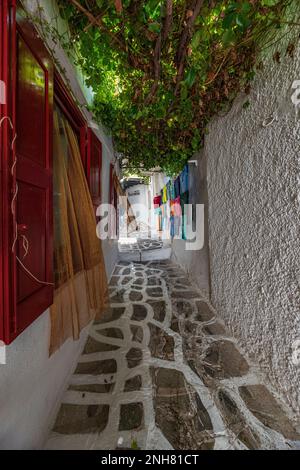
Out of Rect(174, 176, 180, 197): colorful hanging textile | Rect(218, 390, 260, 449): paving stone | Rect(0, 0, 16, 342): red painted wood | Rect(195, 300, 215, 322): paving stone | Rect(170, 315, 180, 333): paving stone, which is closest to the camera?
Rect(0, 0, 16, 342): red painted wood

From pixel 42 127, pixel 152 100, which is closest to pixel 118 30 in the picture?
pixel 152 100

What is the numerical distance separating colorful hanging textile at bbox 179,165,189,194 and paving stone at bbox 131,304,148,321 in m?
2.84

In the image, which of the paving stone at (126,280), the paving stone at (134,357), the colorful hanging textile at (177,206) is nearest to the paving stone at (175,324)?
the paving stone at (134,357)

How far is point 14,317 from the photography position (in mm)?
996

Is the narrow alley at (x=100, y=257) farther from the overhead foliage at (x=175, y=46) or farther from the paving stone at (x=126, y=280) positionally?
the paving stone at (x=126, y=280)

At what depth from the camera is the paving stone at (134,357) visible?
83.0 inches

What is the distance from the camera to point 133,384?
1.85 metres

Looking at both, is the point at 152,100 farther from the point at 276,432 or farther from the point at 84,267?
the point at 276,432

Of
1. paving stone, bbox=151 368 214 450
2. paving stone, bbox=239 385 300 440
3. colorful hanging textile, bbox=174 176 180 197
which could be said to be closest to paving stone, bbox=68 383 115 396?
paving stone, bbox=151 368 214 450

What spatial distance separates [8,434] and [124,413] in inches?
33.8

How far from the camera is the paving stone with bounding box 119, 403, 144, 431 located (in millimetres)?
1487

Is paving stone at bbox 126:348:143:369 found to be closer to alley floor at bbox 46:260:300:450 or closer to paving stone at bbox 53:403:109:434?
alley floor at bbox 46:260:300:450

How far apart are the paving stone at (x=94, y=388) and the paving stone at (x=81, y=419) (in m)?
0.15

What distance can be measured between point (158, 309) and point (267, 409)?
1880mm
